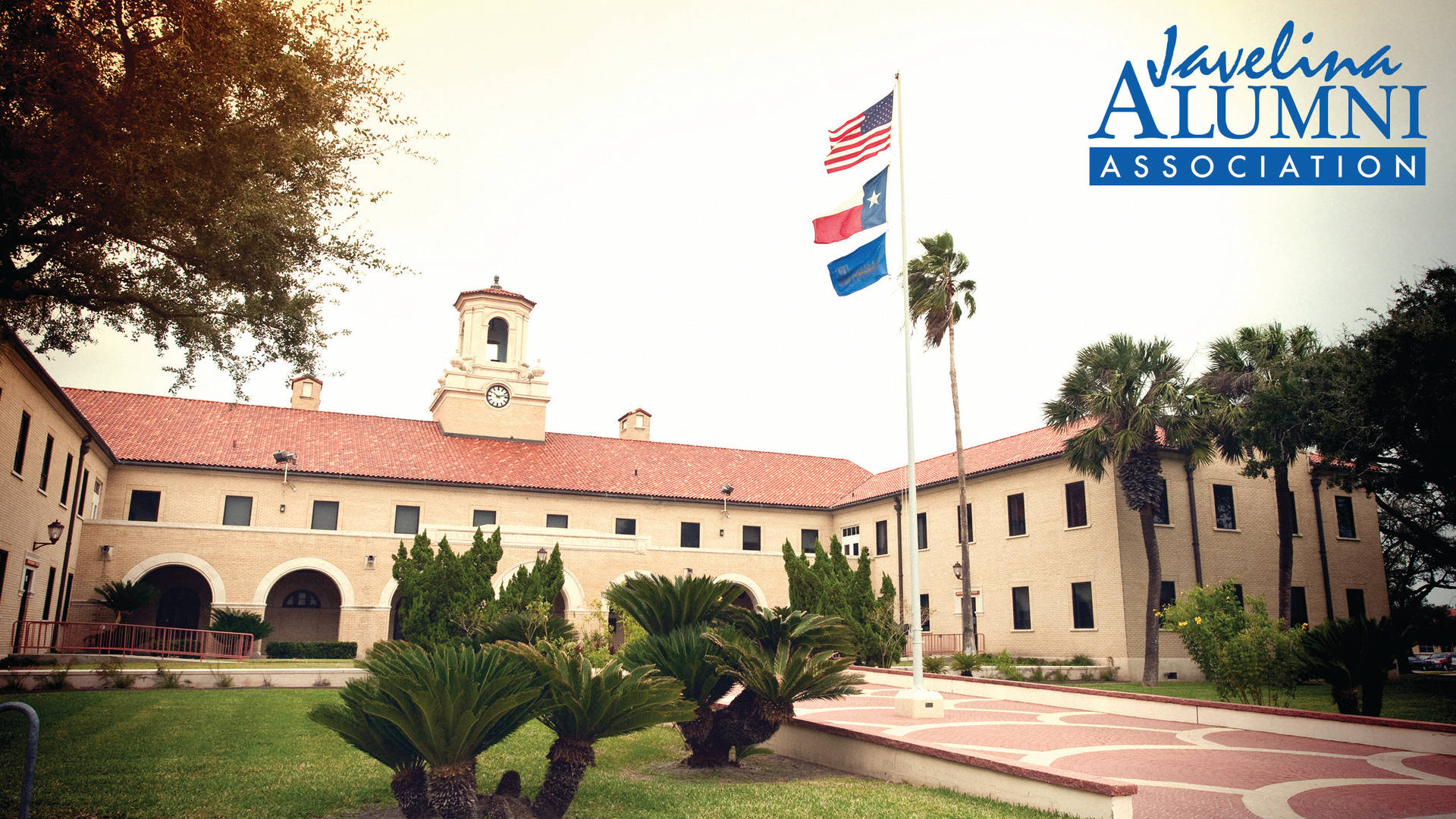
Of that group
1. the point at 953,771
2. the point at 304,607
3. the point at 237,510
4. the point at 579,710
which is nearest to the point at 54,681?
the point at 579,710

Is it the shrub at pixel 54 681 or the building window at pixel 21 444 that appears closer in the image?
the shrub at pixel 54 681

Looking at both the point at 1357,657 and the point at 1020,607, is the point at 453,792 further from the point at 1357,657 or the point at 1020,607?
the point at 1020,607

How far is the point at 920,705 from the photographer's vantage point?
14211 mm

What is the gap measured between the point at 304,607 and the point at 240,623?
14.6ft

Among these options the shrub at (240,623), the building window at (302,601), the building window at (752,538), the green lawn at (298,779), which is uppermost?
the building window at (752,538)

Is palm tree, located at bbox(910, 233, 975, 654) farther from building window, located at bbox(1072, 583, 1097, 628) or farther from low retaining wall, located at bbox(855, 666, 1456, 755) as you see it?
low retaining wall, located at bbox(855, 666, 1456, 755)

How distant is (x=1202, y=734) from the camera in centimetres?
1284

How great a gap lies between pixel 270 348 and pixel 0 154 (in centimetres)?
508

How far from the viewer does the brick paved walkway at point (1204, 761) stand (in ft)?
26.3

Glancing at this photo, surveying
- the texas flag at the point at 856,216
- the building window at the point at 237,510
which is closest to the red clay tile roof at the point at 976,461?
the texas flag at the point at 856,216

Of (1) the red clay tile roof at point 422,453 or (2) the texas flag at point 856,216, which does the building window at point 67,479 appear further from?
(2) the texas flag at point 856,216

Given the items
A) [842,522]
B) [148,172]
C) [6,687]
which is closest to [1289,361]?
[842,522]

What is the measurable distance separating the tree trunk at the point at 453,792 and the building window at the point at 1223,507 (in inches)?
1193

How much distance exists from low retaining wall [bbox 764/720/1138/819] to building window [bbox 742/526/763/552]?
2806 cm
